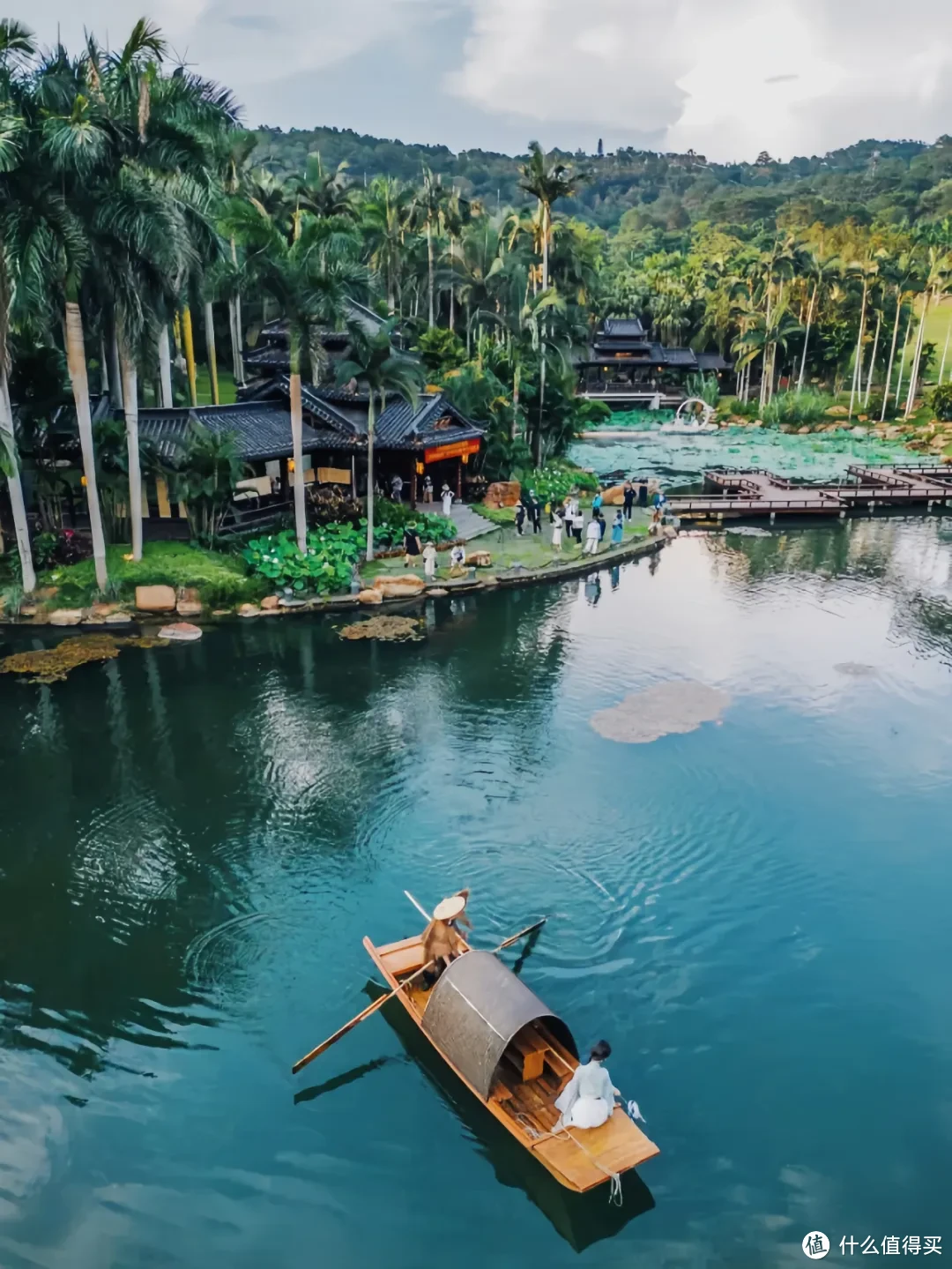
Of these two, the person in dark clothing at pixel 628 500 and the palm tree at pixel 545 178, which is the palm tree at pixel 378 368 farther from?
the palm tree at pixel 545 178

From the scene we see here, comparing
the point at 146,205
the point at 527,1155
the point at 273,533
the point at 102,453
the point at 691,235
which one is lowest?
the point at 527,1155

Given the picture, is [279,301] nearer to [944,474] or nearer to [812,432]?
[944,474]

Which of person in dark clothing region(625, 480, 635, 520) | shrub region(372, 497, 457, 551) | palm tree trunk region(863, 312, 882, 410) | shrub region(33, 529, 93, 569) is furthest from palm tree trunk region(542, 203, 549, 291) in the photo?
palm tree trunk region(863, 312, 882, 410)

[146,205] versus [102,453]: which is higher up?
[146,205]

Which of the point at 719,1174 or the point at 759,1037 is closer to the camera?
the point at 719,1174

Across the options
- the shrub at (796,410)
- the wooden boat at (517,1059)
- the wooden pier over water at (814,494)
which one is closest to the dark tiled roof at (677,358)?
the shrub at (796,410)

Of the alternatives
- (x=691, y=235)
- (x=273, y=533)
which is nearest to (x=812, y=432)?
(x=273, y=533)
